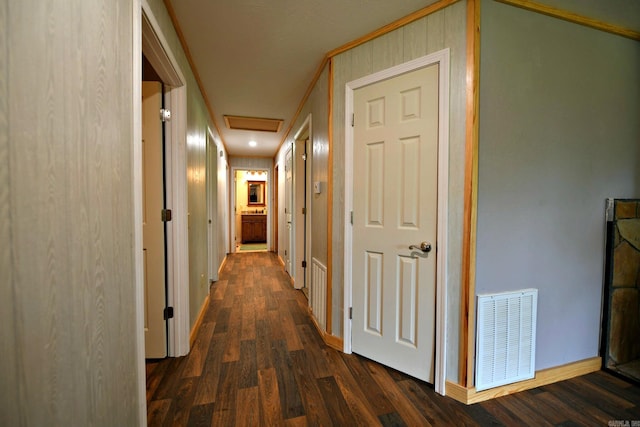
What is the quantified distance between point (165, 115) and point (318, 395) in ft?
7.17

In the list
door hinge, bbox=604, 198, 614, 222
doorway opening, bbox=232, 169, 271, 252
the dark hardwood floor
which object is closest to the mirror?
A: doorway opening, bbox=232, 169, 271, 252

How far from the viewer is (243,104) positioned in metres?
3.27

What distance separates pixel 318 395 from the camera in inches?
64.2

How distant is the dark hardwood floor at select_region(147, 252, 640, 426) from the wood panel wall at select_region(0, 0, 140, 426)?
0.65m

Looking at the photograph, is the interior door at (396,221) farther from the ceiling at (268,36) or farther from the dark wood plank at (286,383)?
the dark wood plank at (286,383)

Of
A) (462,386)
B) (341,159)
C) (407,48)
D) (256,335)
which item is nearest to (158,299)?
(256,335)

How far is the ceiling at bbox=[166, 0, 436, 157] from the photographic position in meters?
1.65

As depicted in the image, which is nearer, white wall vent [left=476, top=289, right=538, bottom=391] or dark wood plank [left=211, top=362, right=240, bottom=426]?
dark wood plank [left=211, top=362, right=240, bottom=426]

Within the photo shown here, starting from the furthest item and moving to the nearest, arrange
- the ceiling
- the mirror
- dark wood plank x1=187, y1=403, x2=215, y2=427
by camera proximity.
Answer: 1. the mirror
2. the ceiling
3. dark wood plank x1=187, y1=403, x2=215, y2=427

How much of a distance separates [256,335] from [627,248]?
2.95 metres

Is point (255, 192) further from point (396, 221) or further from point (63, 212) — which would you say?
point (63, 212)

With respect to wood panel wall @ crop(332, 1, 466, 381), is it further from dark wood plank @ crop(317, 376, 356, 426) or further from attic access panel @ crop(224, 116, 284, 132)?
attic access panel @ crop(224, 116, 284, 132)

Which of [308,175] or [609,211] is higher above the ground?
[308,175]

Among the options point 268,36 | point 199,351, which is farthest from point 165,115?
point 199,351
